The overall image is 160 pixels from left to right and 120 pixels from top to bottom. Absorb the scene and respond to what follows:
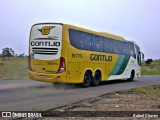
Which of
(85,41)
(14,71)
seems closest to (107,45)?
(85,41)

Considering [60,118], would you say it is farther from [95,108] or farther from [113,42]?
[113,42]

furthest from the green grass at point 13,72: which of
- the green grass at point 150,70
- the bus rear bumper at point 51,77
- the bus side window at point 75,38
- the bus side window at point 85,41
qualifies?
the green grass at point 150,70

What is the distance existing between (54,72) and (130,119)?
8.61 meters

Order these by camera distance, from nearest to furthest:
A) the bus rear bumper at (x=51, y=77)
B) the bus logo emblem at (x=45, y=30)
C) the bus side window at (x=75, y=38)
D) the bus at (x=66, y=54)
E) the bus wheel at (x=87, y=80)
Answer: the bus rear bumper at (x=51, y=77) → the bus at (x=66, y=54) → the bus logo emblem at (x=45, y=30) → the bus side window at (x=75, y=38) → the bus wheel at (x=87, y=80)

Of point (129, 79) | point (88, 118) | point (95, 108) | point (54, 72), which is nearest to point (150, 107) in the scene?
point (95, 108)

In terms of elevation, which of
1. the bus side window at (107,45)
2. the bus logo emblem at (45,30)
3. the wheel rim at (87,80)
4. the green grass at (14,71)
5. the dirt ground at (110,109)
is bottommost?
the dirt ground at (110,109)

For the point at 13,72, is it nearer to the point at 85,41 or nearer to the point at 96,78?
the point at 96,78

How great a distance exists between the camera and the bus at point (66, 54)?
17.5m

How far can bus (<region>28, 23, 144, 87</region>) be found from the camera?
57.4 feet

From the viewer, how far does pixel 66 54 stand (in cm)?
1753

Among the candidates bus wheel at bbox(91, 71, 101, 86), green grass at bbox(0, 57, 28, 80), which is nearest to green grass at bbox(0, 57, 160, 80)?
green grass at bbox(0, 57, 28, 80)

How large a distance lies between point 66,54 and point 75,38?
1.23 meters

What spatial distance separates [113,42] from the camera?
23688 mm

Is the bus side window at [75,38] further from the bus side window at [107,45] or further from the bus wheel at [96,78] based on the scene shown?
the bus side window at [107,45]
